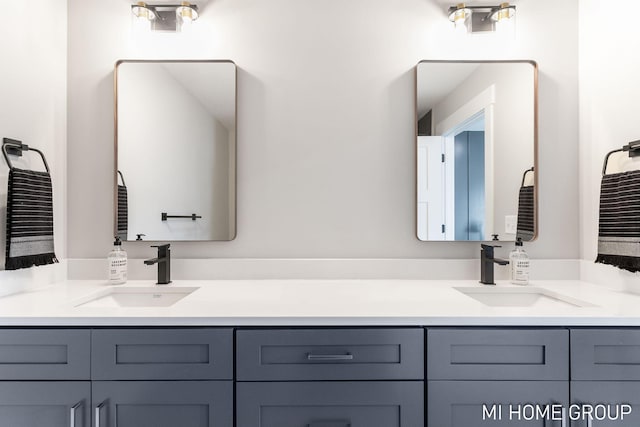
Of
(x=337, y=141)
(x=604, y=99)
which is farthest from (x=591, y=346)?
(x=337, y=141)

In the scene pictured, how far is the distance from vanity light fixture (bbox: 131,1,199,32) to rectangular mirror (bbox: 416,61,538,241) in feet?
3.58

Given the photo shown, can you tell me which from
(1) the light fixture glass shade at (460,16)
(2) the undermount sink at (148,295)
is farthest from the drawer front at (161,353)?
(1) the light fixture glass shade at (460,16)

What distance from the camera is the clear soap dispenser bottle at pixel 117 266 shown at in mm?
1514

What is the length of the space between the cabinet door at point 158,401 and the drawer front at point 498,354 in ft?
2.07

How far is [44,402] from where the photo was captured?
106 cm

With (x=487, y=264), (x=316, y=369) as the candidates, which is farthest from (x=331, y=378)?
(x=487, y=264)

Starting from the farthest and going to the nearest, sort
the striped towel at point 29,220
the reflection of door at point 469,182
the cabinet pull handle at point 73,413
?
the reflection of door at point 469,182 → the striped towel at point 29,220 → the cabinet pull handle at point 73,413

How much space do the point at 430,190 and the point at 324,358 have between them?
0.93 m

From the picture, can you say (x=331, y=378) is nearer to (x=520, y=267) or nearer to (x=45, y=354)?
(x=45, y=354)

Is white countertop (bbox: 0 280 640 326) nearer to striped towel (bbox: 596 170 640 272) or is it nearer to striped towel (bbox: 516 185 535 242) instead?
striped towel (bbox: 596 170 640 272)

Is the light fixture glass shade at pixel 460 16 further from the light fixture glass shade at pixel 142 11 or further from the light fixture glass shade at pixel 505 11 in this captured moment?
the light fixture glass shade at pixel 142 11

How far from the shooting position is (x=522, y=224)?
Answer: 1623 millimetres

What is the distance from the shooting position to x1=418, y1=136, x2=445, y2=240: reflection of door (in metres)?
1.62

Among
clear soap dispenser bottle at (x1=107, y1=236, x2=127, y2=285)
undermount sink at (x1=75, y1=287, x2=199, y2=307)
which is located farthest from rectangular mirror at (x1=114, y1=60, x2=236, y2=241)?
undermount sink at (x1=75, y1=287, x2=199, y2=307)
